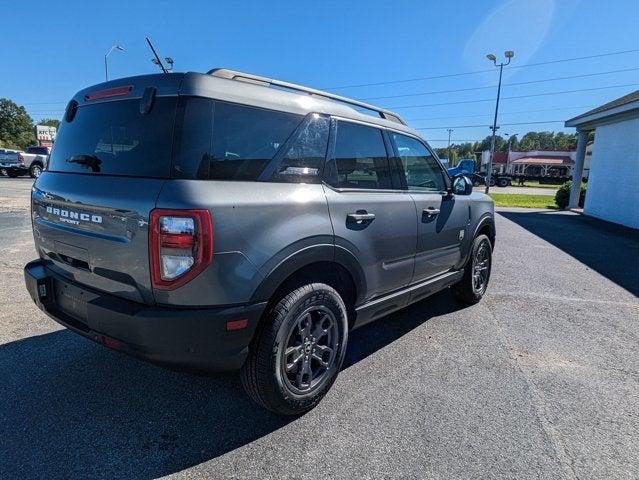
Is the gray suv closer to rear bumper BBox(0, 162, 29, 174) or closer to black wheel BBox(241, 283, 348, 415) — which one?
black wheel BBox(241, 283, 348, 415)

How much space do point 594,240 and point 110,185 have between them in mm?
11510

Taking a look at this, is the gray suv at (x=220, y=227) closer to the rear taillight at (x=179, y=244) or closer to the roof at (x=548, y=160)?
the rear taillight at (x=179, y=244)

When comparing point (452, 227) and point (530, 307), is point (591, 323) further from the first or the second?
point (452, 227)

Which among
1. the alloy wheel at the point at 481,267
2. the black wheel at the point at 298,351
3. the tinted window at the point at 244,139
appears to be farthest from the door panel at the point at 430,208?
the tinted window at the point at 244,139

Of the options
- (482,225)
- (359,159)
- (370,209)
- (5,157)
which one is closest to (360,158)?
(359,159)

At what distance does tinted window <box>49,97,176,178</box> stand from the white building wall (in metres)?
15.0

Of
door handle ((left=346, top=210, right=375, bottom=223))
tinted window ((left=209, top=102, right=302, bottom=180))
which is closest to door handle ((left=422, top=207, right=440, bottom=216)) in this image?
door handle ((left=346, top=210, right=375, bottom=223))

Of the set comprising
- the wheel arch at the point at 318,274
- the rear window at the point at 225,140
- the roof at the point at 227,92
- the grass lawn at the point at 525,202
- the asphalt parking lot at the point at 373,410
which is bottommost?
the asphalt parking lot at the point at 373,410

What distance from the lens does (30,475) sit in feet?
6.96

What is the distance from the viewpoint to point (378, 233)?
3.16 meters

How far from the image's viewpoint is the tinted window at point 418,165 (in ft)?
12.3

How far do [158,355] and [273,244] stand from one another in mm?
829

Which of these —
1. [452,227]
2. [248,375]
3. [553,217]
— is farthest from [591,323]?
[553,217]

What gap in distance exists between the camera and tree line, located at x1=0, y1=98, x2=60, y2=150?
10031 cm
